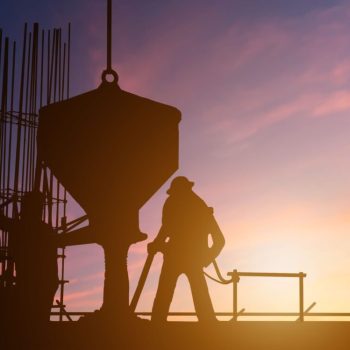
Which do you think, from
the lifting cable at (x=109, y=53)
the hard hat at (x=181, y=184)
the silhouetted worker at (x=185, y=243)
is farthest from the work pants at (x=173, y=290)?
the lifting cable at (x=109, y=53)

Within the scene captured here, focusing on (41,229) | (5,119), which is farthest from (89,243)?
(5,119)

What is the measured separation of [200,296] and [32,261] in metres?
2.57

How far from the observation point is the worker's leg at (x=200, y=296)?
965 centimetres

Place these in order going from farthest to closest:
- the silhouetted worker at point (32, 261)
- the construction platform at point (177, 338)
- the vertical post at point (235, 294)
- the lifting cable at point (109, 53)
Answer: the vertical post at point (235, 294)
the silhouetted worker at point (32, 261)
the lifting cable at point (109, 53)
the construction platform at point (177, 338)

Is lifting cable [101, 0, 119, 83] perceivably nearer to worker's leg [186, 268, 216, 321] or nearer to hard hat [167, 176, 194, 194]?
hard hat [167, 176, 194, 194]

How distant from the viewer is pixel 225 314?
680 inches

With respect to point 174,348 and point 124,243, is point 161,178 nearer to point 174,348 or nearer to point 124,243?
point 124,243

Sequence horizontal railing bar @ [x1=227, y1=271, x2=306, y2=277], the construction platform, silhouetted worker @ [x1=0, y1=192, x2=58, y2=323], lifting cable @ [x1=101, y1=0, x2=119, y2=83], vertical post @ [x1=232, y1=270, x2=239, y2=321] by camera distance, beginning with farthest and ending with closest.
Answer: horizontal railing bar @ [x1=227, y1=271, x2=306, y2=277]
vertical post @ [x1=232, y1=270, x2=239, y2=321]
silhouetted worker @ [x1=0, y1=192, x2=58, y2=323]
lifting cable @ [x1=101, y1=0, x2=119, y2=83]
the construction platform

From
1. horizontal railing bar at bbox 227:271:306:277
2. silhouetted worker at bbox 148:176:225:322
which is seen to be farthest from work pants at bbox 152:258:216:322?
horizontal railing bar at bbox 227:271:306:277

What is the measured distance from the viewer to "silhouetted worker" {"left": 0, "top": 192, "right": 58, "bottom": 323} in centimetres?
1027

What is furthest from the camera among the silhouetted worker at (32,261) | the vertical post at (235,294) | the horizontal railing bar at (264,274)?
the horizontal railing bar at (264,274)

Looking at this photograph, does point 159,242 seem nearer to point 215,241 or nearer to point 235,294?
point 215,241

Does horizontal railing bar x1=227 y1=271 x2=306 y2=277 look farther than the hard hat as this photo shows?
Yes

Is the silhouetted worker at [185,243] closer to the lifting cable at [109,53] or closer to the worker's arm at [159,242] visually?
the worker's arm at [159,242]
